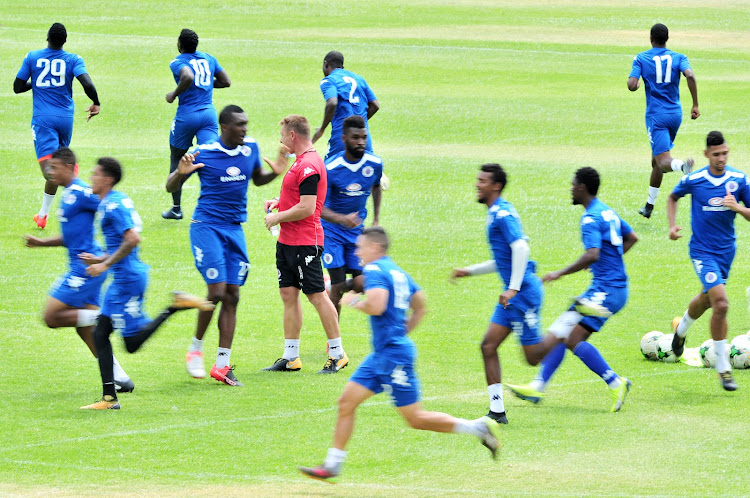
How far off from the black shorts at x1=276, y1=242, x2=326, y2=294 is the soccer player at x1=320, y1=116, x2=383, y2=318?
449 millimetres

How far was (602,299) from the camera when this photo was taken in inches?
394

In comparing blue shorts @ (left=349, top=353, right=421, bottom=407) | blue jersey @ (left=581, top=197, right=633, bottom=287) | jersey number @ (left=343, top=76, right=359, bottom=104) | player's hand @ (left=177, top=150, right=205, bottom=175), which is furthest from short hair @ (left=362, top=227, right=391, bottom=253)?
jersey number @ (left=343, top=76, right=359, bottom=104)

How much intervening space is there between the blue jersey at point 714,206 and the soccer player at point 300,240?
3410 mm

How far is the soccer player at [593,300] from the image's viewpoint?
9.88 m

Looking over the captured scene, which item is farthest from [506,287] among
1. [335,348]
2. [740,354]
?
[740,354]

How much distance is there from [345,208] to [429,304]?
282cm

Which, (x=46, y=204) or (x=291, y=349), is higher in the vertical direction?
(x=46, y=204)

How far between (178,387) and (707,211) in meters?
5.03

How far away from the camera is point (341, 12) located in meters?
48.4

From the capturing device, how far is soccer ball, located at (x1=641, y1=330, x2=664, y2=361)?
457 inches

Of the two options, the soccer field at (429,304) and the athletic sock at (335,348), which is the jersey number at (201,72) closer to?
the soccer field at (429,304)

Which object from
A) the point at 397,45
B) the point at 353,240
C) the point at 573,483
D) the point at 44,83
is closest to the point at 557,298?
the point at 353,240

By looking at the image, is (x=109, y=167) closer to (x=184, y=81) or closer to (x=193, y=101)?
(x=184, y=81)

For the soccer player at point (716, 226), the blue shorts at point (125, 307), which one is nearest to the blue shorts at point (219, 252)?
the blue shorts at point (125, 307)
